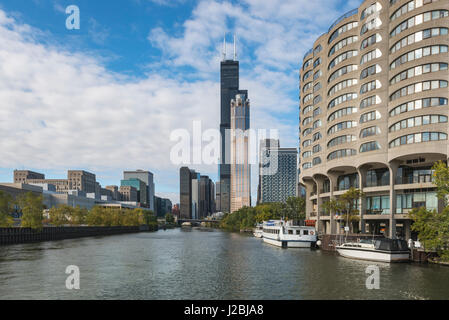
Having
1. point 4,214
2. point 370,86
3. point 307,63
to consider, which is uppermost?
point 307,63

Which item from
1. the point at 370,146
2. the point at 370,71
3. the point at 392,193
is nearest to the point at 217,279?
the point at 392,193

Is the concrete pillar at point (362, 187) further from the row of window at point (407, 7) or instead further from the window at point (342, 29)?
the window at point (342, 29)

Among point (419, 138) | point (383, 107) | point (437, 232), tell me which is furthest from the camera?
point (383, 107)

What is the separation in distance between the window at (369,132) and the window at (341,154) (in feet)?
18.6

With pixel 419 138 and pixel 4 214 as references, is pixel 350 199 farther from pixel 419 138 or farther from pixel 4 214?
pixel 4 214

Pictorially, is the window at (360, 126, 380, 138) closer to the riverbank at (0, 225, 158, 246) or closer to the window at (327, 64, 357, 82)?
the window at (327, 64, 357, 82)

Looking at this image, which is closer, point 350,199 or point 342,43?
point 350,199

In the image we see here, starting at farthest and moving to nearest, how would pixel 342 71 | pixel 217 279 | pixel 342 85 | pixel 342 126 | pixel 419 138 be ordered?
pixel 342 71
pixel 342 85
pixel 342 126
pixel 419 138
pixel 217 279

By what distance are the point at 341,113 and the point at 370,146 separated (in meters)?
15.2

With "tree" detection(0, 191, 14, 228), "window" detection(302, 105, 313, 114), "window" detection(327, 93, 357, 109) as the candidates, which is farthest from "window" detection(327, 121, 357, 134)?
"tree" detection(0, 191, 14, 228)

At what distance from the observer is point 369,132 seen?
9406cm

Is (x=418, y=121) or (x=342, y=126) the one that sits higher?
(x=342, y=126)

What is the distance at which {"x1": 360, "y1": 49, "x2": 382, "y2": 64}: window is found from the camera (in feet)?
305
